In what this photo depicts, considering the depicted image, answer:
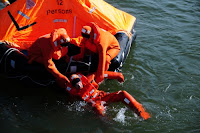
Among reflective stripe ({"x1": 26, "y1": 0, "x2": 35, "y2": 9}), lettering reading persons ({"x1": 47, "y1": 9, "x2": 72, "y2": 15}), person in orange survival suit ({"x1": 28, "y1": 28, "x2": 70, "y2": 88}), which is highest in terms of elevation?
reflective stripe ({"x1": 26, "y1": 0, "x2": 35, "y2": 9})

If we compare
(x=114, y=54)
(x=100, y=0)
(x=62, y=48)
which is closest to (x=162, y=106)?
(x=114, y=54)

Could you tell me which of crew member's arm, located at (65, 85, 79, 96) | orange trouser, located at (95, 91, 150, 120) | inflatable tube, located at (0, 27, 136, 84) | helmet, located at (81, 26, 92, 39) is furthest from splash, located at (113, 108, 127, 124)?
helmet, located at (81, 26, 92, 39)

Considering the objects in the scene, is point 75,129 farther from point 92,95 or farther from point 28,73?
point 28,73

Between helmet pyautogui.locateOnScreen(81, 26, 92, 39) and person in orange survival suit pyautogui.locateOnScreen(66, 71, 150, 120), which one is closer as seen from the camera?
person in orange survival suit pyautogui.locateOnScreen(66, 71, 150, 120)

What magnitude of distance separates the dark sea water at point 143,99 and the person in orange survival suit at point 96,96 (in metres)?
0.15

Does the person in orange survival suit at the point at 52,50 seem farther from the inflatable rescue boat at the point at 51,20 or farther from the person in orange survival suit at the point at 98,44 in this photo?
the inflatable rescue boat at the point at 51,20

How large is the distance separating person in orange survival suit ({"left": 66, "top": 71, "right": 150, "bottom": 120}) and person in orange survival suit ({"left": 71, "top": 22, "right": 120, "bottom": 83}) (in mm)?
333

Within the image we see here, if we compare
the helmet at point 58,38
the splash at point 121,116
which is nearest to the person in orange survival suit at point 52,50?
the helmet at point 58,38

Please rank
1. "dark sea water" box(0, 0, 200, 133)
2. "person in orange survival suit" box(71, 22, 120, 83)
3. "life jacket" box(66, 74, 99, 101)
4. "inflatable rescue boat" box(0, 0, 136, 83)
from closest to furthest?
"dark sea water" box(0, 0, 200, 133) → "life jacket" box(66, 74, 99, 101) → "person in orange survival suit" box(71, 22, 120, 83) → "inflatable rescue boat" box(0, 0, 136, 83)

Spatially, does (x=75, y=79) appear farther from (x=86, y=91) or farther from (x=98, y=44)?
(x=98, y=44)

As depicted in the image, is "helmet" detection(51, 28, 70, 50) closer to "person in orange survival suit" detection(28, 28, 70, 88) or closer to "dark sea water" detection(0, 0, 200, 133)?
"person in orange survival suit" detection(28, 28, 70, 88)

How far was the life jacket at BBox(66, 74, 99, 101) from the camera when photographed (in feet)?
16.6

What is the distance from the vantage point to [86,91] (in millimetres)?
5078

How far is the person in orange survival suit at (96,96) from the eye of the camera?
16.3 ft
